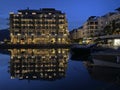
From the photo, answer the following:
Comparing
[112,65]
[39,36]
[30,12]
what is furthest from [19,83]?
[30,12]

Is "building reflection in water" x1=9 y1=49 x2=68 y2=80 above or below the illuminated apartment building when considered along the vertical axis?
below

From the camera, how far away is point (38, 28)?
186500 mm

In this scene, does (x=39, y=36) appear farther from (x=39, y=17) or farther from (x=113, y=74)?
(x=113, y=74)

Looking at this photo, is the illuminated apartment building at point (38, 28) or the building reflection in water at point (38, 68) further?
the illuminated apartment building at point (38, 28)

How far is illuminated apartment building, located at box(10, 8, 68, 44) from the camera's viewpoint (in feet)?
597

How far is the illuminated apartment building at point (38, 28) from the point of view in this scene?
18188 centimetres

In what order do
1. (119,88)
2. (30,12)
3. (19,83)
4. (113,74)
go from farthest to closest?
(30,12) → (113,74) → (19,83) → (119,88)

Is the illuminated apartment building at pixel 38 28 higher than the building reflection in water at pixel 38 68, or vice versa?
the illuminated apartment building at pixel 38 28

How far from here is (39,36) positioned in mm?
183750

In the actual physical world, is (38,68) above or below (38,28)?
below

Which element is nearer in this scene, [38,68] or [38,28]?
[38,68]

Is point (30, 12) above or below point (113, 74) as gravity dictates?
above

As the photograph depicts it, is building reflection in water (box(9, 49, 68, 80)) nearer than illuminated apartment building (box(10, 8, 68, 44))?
Yes

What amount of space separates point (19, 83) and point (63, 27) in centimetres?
15590
